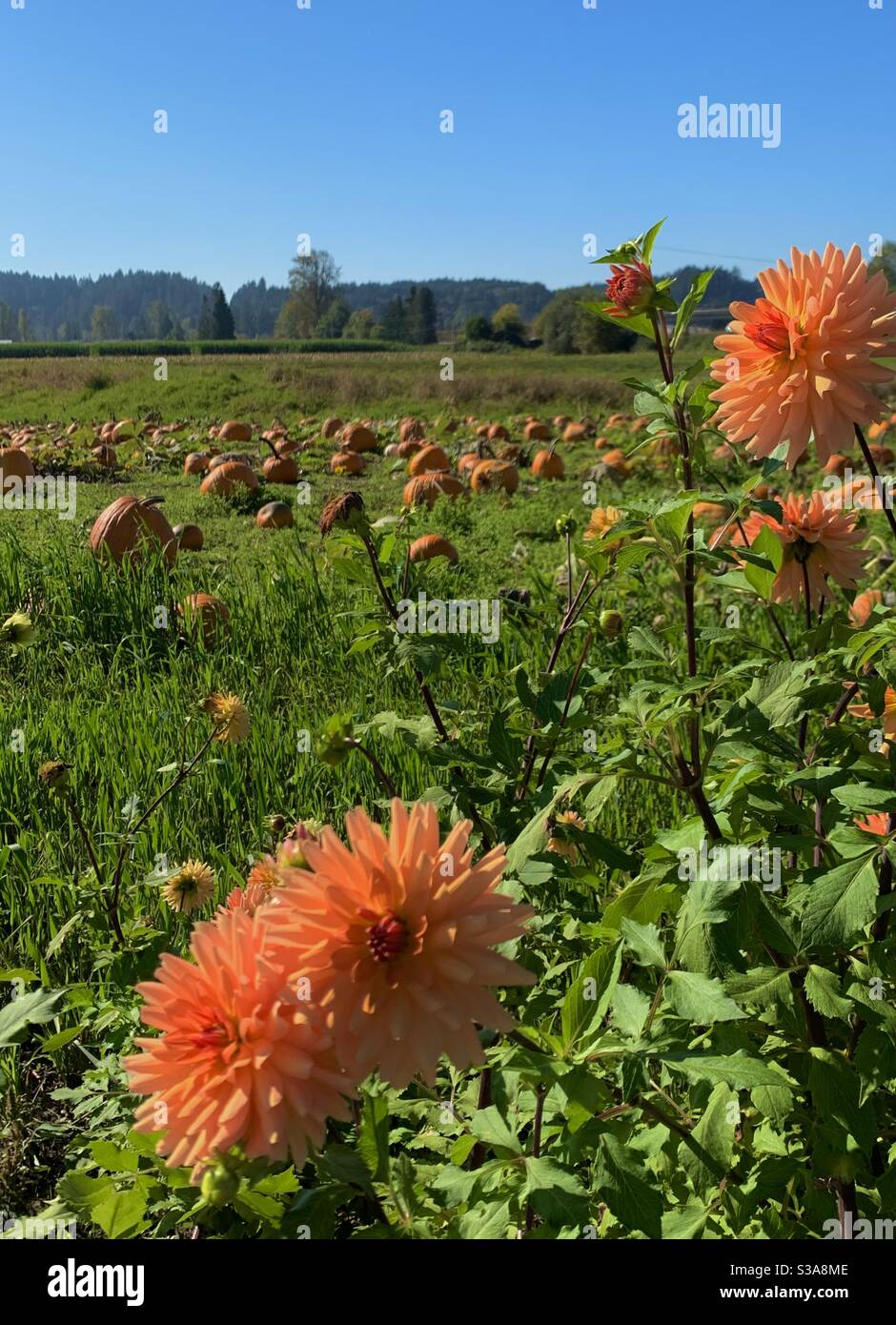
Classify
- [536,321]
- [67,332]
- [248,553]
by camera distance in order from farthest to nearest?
[67,332], [536,321], [248,553]

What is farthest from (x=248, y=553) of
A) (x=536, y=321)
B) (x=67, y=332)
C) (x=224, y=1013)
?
(x=67, y=332)

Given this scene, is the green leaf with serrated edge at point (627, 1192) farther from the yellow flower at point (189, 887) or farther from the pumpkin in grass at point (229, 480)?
the pumpkin in grass at point (229, 480)

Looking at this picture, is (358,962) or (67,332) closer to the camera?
(358,962)

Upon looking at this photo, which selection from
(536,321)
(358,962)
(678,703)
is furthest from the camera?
(536,321)

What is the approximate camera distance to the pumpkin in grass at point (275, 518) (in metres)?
6.77

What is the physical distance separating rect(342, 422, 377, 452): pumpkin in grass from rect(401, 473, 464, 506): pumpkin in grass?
9.67 ft

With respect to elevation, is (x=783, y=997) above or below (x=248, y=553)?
below

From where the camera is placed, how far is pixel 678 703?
141 centimetres

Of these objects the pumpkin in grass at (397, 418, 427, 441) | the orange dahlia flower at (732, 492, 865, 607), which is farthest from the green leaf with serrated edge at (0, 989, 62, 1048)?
the pumpkin in grass at (397, 418, 427, 441)

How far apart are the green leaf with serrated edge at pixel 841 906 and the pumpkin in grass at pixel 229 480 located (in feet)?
22.7

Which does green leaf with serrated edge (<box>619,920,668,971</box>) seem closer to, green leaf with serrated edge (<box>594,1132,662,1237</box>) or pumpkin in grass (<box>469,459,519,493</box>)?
green leaf with serrated edge (<box>594,1132,662,1237</box>)

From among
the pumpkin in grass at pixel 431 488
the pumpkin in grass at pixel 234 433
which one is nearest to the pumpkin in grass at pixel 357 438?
the pumpkin in grass at pixel 234 433

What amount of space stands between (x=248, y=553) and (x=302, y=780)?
10.5ft
